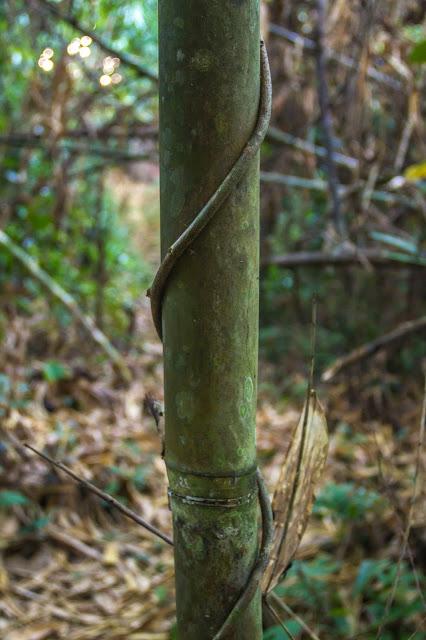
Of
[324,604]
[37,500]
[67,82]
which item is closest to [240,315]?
[324,604]

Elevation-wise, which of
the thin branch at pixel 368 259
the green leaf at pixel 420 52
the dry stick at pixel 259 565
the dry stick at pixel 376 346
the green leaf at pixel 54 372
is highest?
the green leaf at pixel 420 52

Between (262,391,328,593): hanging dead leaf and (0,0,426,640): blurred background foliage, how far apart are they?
2.66 feet

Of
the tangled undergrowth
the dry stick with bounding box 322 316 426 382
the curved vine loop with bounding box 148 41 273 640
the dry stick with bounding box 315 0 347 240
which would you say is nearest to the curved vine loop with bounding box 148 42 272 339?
the curved vine loop with bounding box 148 41 273 640

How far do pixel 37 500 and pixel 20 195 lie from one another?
2015 mm

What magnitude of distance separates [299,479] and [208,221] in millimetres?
354

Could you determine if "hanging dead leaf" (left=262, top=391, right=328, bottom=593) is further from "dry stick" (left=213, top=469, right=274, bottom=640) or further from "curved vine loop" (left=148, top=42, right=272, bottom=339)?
"curved vine loop" (left=148, top=42, right=272, bottom=339)

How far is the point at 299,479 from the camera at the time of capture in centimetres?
80

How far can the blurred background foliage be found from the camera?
218 cm

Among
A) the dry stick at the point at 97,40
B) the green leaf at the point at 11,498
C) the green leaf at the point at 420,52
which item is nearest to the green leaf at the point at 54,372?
the green leaf at the point at 11,498

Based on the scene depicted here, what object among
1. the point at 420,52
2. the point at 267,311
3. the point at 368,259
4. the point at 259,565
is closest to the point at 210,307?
the point at 259,565

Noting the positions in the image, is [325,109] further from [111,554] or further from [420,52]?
[111,554]

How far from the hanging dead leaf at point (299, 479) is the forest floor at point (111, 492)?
695 millimetres

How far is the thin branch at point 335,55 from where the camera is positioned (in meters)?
2.88

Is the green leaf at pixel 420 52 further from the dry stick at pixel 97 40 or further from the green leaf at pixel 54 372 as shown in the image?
the green leaf at pixel 54 372
